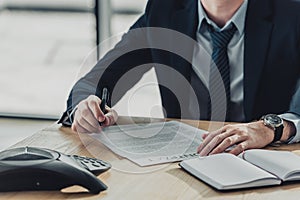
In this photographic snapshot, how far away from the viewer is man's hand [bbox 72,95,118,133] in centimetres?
173

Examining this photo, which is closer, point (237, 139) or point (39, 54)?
point (237, 139)

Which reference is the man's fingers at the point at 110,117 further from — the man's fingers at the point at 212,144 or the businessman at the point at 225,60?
the man's fingers at the point at 212,144

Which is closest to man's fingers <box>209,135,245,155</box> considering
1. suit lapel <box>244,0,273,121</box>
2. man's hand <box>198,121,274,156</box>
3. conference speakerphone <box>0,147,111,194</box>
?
man's hand <box>198,121,274,156</box>

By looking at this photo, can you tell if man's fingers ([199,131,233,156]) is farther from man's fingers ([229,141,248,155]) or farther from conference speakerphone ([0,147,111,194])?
conference speakerphone ([0,147,111,194])

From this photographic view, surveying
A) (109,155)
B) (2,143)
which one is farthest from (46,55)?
(109,155)

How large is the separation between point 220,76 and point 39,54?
8.42 feet

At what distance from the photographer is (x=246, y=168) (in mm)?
1410

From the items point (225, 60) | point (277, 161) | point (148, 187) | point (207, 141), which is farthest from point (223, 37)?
point (148, 187)

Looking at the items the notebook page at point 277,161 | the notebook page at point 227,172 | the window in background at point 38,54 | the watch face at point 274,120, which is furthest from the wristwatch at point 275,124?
the window in background at point 38,54

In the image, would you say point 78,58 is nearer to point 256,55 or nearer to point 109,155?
point 256,55

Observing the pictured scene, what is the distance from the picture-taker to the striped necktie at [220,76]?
6.61 feet

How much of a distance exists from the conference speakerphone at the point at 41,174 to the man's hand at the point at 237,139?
33 centimetres

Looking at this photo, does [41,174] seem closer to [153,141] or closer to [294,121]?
[153,141]

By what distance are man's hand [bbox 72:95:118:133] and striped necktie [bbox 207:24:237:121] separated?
1.33 ft
